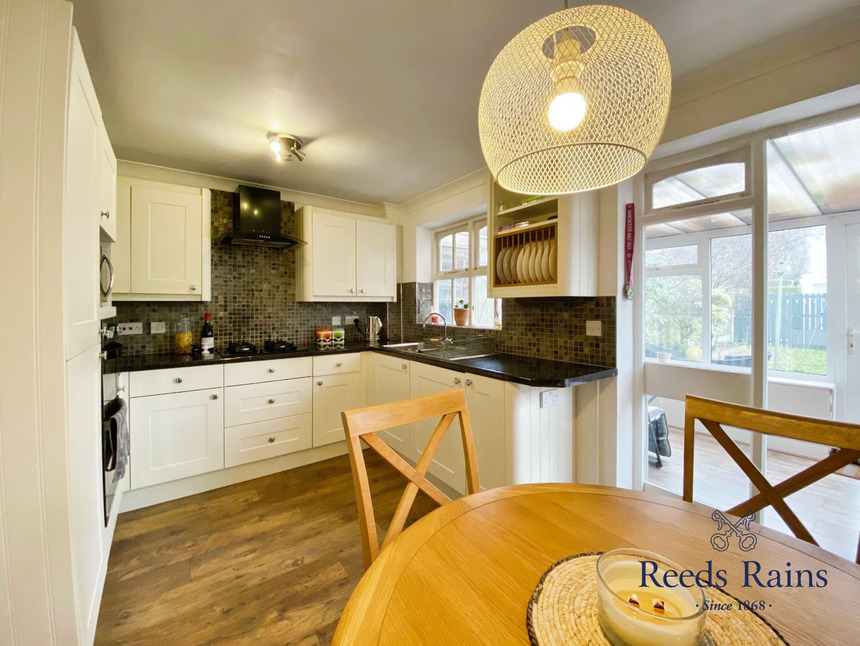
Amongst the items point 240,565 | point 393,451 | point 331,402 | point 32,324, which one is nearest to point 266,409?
point 331,402

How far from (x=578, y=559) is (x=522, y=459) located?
1.22m

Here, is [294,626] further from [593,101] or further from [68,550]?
[593,101]

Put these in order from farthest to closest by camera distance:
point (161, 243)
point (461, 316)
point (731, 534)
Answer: point (461, 316) < point (161, 243) < point (731, 534)

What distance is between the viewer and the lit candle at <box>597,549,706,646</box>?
1.42 feet

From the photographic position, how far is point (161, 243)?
247cm

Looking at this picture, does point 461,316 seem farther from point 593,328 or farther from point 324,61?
point 324,61

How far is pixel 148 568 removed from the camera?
66.9 inches

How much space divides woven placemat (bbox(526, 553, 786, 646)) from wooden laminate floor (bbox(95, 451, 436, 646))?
1176mm

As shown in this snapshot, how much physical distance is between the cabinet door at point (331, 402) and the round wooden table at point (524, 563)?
2.24 m

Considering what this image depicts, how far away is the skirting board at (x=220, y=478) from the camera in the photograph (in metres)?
2.26

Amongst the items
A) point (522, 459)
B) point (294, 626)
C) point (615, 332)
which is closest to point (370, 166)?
point (615, 332)

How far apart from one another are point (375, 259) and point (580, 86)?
2856mm

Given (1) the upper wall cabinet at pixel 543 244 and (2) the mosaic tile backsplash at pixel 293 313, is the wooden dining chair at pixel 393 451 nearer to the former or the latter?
(1) the upper wall cabinet at pixel 543 244

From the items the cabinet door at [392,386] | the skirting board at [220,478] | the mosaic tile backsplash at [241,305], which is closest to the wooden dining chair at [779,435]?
the cabinet door at [392,386]
